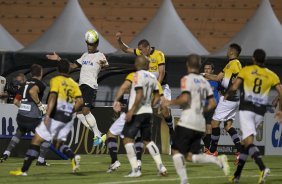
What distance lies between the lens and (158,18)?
3384cm

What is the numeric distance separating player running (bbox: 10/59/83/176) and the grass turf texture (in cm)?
41

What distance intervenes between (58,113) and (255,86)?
3.38 m

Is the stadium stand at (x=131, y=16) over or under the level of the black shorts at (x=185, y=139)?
Result: over

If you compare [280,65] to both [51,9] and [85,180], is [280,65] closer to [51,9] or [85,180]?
[51,9]

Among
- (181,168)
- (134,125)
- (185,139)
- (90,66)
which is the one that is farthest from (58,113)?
(90,66)

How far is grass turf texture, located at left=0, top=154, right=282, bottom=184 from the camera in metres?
16.3

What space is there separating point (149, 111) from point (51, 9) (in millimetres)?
27874

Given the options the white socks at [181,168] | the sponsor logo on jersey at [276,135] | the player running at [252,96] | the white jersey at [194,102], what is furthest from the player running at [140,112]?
the sponsor logo on jersey at [276,135]

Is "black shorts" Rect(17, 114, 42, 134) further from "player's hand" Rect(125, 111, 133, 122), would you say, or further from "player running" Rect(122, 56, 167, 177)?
"player's hand" Rect(125, 111, 133, 122)

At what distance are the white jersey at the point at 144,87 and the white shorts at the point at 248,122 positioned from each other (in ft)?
5.17

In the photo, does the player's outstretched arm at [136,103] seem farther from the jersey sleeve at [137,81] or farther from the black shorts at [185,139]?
the black shorts at [185,139]

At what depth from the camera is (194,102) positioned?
591 inches

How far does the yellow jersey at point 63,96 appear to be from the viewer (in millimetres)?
16766

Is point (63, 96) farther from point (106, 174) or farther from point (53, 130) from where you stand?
point (106, 174)
